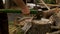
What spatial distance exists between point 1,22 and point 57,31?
131cm

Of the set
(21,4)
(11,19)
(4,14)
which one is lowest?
(11,19)

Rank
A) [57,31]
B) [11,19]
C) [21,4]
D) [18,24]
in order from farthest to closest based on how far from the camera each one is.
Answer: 1. [11,19]
2. [18,24]
3. [57,31]
4. [21,4]

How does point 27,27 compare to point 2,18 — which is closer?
point 2,18

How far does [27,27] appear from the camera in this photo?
303cm

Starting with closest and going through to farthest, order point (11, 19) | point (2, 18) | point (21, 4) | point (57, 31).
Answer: point (21, 4) < point (2, 18) < point (57, 31) < point (11, 19)

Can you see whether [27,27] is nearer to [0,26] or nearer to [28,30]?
[28,30]

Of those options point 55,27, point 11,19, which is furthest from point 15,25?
point 55,27

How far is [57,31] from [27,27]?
18.9 inches

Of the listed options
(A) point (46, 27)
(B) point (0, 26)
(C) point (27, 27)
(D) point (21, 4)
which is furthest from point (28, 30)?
(D) point (21, 4)

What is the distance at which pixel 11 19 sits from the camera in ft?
14.5

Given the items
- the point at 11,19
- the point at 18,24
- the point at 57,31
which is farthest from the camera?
the point at 11,19

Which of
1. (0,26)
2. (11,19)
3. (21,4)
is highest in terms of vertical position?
(21,4)

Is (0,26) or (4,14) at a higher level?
(4,14)

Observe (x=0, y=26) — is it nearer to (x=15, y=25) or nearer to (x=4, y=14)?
(x=4, y=14)
